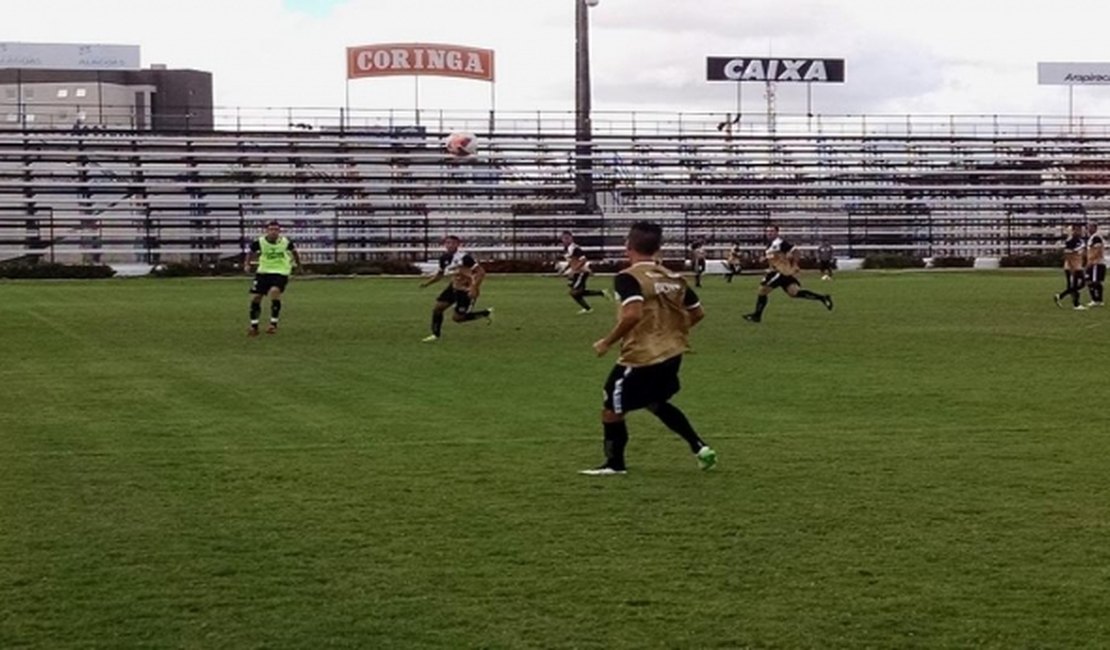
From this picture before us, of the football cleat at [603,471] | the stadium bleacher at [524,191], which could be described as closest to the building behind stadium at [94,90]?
the stadium bleacher at [524,191]

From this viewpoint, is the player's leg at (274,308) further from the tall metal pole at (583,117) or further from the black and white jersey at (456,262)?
the tall metal pole at (583,117)

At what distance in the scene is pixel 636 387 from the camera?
10797 mm

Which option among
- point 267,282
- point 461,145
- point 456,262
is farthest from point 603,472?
point 461,145

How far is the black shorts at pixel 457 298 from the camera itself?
24828 millimetres

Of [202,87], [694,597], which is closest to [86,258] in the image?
[202,87]

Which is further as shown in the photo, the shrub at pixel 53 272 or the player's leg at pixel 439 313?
the shrub at pixel 53 272

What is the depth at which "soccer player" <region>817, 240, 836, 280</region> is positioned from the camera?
49162 millimetres

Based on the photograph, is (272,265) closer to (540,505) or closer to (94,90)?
(540,505)

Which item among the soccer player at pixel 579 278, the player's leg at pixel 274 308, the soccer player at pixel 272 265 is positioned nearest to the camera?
the player's leg at pixel 274 308

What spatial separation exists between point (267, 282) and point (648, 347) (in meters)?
16.1

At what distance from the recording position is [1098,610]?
22.9 ft

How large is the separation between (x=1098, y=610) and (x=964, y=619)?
60 cm

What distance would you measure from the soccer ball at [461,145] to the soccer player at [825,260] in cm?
1284

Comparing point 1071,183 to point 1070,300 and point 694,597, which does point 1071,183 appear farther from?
point 694,597
